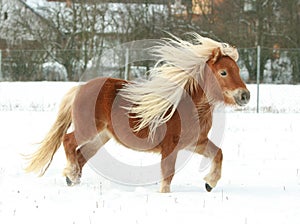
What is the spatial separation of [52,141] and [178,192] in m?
1.61

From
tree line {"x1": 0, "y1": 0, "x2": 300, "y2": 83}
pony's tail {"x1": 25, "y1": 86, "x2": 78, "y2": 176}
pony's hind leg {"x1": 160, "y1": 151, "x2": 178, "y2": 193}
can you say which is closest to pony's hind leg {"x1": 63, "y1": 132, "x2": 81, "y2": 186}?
pony's tail {"x1": 25, "y1": 86, "x2": 78, "y2": 176}

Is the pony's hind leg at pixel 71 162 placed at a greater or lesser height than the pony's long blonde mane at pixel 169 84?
lesser

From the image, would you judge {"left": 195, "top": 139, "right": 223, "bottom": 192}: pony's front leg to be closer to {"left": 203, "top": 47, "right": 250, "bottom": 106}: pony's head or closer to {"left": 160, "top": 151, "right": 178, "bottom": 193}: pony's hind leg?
{"left": 160, "top": 151, "right": 178, "bottom": 193}: pony's hind leg

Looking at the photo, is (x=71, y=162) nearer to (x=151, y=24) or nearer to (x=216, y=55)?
(x=216, y=55)

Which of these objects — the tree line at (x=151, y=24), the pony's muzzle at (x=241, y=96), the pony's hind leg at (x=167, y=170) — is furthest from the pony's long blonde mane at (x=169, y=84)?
the tree line at (x=151, y=24)

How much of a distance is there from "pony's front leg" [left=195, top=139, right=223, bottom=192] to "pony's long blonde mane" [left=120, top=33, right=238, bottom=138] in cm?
44

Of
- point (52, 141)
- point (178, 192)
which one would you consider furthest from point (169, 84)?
point (52, 141)

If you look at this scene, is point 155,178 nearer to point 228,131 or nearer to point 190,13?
point 228,131

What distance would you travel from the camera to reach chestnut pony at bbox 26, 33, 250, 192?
449 cm

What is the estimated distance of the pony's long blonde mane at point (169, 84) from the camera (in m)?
4.57

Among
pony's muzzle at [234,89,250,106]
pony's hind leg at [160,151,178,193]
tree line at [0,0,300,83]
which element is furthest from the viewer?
tree line at [0,0,300,83]

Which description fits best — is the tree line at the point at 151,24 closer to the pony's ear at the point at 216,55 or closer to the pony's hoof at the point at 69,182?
the pony's hoof at the point at 69,182

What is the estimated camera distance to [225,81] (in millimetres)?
4438

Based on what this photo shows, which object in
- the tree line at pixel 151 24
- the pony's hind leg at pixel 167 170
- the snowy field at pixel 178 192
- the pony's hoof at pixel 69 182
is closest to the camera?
the snowy field at pixel 178 192
